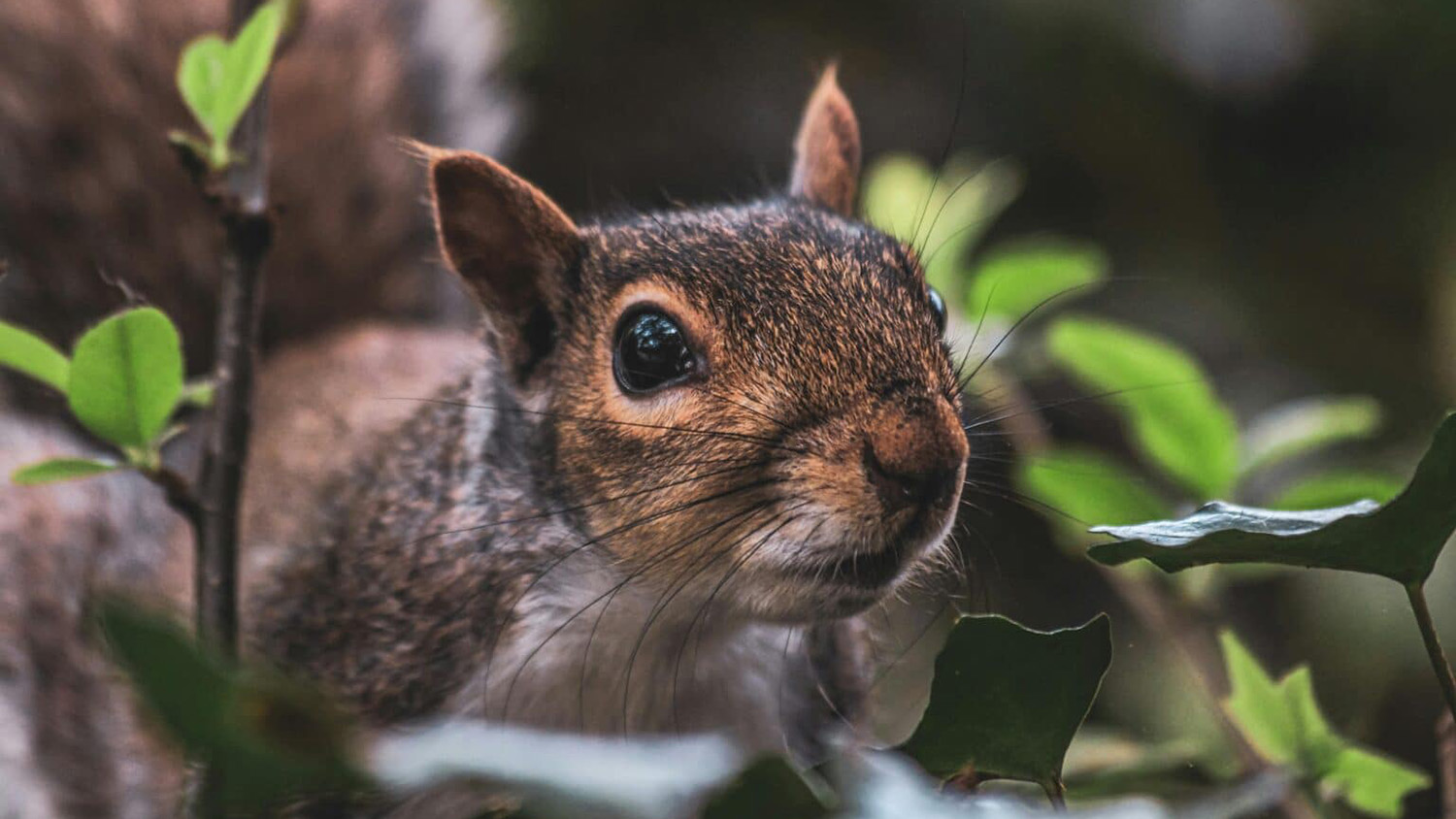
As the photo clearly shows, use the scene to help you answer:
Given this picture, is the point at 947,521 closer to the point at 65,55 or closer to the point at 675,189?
the point at 65,55

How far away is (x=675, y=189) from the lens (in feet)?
7.71

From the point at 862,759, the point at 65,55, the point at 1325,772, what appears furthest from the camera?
the point at 65,55

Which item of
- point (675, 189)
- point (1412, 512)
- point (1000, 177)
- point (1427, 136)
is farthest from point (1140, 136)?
point (1412, 512)

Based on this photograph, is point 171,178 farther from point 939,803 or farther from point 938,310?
point 939,803

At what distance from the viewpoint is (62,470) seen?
670 mm

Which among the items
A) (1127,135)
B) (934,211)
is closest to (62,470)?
(934,211)

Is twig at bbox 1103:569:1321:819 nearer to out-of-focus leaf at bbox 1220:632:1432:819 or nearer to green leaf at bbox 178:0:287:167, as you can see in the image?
out-of-focus leaf at bbox 1220:632:1432:819

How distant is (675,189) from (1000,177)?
587mm

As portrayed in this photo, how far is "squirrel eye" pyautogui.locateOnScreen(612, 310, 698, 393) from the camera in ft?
3.09

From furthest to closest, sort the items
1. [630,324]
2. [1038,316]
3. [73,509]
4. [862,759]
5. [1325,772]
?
[1038,316]
[73,509]
[630,324]
[1325,772]
[862,759]

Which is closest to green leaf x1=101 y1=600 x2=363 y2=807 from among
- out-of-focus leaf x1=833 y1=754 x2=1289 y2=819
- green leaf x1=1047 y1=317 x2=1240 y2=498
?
out-of-focus leaf x1=833 y1=754 x2=1289 y2=819

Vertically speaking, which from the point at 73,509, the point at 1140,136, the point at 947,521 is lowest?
the point at 73,509

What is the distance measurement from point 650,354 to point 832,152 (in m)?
0.40

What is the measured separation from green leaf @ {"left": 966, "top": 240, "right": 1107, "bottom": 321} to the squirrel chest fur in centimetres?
12
